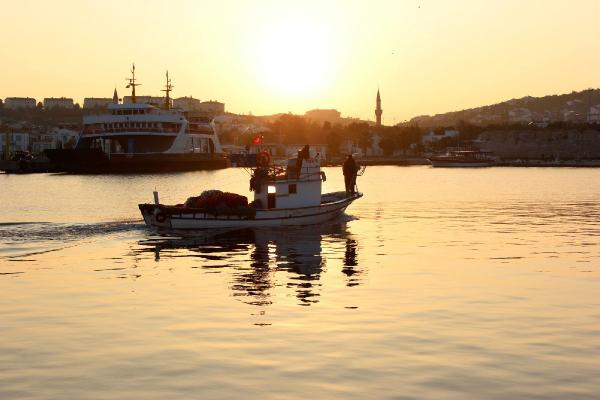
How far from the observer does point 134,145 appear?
455 ft

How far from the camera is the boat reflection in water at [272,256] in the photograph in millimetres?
21688

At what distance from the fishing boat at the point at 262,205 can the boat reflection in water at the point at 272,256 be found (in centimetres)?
67

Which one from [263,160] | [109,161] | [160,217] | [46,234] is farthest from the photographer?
[109,161]

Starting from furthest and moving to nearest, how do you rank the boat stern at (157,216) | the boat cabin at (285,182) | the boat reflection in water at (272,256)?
1. the boat cabin at (285,182)
2. the boat stern at (157,216)
3. the boat reflection in water at (272,256)

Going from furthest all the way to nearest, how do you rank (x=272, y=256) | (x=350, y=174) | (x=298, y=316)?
(x=350, y=174) → (x=272, y=256) → (x=298, y=316)

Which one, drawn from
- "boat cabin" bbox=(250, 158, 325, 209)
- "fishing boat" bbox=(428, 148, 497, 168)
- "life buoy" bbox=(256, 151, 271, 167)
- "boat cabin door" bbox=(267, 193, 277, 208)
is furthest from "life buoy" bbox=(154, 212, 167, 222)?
"fishing boat" bbox=(428, 148, 497, 168)

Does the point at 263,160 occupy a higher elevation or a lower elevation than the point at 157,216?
higher

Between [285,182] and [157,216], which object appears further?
[285,182]

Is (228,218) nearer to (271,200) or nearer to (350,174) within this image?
(271,200)

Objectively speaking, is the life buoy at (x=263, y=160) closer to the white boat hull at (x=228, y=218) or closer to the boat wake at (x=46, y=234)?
the white boat hull at (x=228, y=218)

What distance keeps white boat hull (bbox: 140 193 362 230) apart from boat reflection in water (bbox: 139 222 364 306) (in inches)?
22.5

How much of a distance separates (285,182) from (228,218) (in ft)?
11.4

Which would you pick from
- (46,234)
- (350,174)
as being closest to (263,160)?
(350,174)

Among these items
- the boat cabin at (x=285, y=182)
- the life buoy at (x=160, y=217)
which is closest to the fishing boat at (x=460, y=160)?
the boat cabin at (x=285, y=182)
